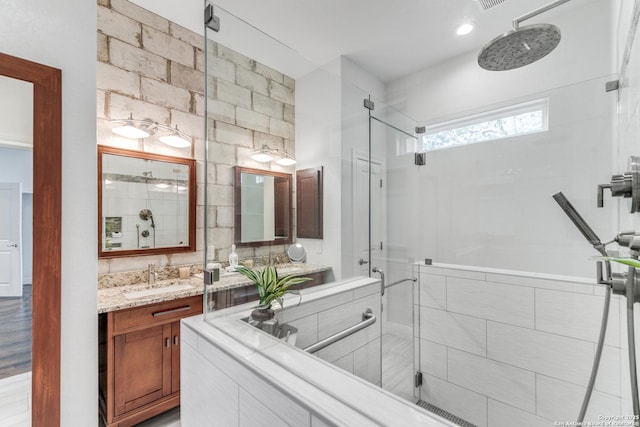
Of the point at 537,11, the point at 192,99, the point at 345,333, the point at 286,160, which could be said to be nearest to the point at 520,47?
the point at 537,11

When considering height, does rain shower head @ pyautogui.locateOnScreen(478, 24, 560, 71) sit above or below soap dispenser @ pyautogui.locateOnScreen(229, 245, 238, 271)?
above

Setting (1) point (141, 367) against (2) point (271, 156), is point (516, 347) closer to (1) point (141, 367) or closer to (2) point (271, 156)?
(2) point (271, 156)

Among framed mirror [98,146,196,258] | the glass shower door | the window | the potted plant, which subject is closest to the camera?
the potted plant

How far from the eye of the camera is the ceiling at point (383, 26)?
1617mm

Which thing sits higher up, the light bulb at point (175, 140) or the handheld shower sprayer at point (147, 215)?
the light bulb at point (175, 140)

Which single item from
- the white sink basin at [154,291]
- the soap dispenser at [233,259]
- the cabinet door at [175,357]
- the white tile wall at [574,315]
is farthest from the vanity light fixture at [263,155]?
the white tile wall at [574,315]

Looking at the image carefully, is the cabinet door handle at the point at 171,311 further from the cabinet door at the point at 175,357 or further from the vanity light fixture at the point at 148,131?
the vanity light fixture at the point at 148,131

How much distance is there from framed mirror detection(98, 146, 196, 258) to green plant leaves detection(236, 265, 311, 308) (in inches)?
49.5

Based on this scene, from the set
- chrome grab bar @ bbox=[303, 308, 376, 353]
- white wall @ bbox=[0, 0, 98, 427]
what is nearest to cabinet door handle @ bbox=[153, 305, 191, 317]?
white wall @ bbox=[0, 0, 98, 427]

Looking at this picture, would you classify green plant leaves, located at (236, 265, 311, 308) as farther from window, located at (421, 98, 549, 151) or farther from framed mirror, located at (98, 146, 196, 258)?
window, located at (421, 98, 549, 151)

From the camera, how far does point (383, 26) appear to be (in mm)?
2061

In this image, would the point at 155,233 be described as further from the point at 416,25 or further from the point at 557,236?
the point at 557,236

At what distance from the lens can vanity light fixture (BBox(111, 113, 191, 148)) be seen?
81.6 inches

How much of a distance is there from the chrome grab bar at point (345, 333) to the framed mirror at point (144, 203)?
1.64 meters
